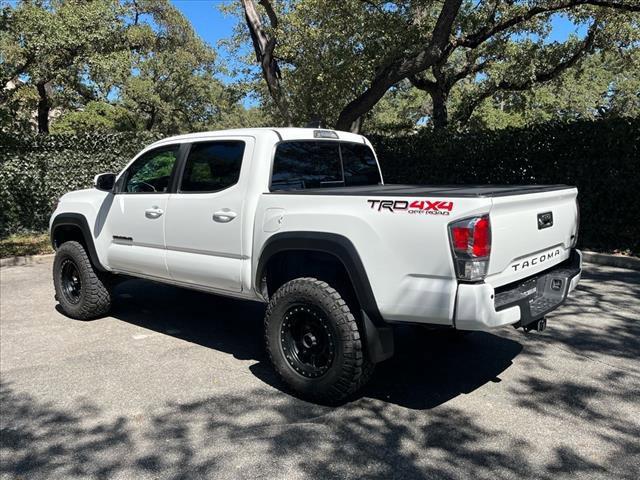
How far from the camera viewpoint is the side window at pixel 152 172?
5082mm

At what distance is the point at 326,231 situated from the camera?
3650mm

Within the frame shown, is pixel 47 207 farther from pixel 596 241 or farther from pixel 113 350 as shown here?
pixel 596 241

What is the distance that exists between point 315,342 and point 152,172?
8.53 ft

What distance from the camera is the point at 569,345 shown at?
4.93 metres

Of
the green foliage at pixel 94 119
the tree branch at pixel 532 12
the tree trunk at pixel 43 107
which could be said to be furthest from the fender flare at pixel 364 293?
the green foliage at pixel 94 119

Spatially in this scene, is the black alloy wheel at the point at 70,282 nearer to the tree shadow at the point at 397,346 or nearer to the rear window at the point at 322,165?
the tree shadow at the point at 397,346

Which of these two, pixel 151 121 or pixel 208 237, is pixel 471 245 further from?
pixel 151 121

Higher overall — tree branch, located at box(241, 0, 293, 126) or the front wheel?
tree branch, located at box(241, 0, 293, 126)

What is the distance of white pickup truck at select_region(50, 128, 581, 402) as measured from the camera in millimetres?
3195

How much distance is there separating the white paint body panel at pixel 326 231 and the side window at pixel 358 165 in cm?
13

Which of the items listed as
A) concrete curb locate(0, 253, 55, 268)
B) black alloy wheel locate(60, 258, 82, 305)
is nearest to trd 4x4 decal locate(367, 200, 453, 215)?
black alloy wheel locate(60, 258, 82, 305)

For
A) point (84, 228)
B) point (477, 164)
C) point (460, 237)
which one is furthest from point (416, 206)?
point (477, 164)

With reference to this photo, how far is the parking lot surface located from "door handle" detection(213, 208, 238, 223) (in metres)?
1.26

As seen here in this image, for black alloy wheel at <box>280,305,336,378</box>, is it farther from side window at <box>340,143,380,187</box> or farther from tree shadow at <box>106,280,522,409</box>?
side window at <box>340,143,380,187</box>
